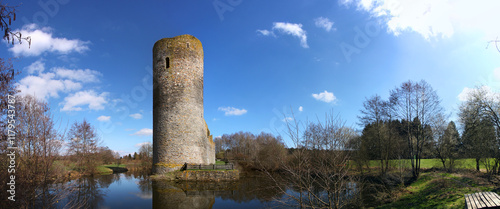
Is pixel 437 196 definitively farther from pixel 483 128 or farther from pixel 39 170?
pixel 39 170

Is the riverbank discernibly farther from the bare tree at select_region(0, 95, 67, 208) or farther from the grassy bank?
the bare tree at select_region(0, 95, 67, 208)

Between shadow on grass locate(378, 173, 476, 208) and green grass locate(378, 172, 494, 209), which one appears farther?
green grass locate(378, 172, 494, 209)

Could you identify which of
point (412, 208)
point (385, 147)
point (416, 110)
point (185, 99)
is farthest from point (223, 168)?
point (416, 110)

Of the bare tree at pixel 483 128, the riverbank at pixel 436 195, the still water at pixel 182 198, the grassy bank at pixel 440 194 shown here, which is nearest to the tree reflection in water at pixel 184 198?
the still water at pixel 182 198

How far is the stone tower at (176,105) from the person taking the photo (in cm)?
1842

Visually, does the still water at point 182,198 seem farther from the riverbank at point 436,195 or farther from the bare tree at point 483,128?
the bare tree at point 483,128

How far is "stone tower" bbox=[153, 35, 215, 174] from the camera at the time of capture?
60.4ft

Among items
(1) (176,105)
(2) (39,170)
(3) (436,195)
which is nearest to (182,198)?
(2) (39,170)

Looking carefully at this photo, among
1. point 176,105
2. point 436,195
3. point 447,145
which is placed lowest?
point 436,195

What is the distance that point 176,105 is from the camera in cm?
1877

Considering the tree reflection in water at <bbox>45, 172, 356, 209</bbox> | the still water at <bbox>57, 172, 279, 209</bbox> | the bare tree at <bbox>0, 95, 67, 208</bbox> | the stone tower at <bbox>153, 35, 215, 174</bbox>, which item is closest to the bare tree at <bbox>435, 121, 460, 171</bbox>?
the tree reflection in water at <bbox>45, 172, 356, 209</bbox>

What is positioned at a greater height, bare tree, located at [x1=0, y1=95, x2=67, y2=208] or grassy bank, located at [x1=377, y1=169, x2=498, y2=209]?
bare tree, located at [x1=0, y1=95, x2=67, y2=208]

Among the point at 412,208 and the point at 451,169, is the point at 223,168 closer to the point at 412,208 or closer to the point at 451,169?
the point at 412,208

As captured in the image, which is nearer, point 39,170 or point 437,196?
point 39,170
